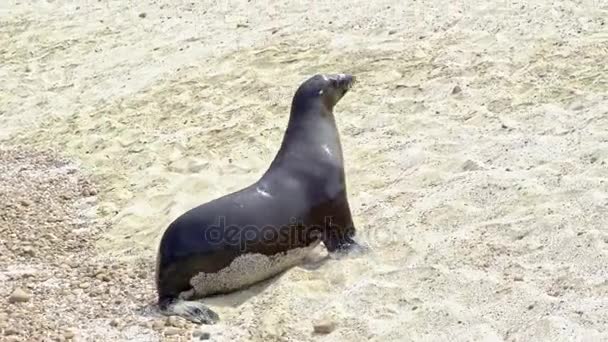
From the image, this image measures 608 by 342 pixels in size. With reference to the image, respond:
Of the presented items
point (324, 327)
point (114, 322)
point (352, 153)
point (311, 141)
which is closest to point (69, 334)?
point (114, 322)

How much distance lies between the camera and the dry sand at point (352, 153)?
17.0ft

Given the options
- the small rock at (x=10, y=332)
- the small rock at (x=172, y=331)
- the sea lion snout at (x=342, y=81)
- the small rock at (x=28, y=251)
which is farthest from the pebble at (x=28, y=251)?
the sea lion snout at (x=342, y=81)

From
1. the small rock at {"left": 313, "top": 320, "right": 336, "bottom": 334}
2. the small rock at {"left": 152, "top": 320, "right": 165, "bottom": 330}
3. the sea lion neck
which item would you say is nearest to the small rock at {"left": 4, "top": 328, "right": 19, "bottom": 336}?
the small rock at {"left": 152, "top": 320, "right": 165, "bottom": 330}

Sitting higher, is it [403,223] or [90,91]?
[403,223]

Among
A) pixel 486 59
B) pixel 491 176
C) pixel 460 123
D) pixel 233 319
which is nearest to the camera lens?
pixel 233 319

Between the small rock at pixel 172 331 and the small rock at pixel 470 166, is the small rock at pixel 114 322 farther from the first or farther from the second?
the small rock at pixel 470 166

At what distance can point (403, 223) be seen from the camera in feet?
19.6

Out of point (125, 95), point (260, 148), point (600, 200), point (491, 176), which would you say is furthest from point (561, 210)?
point (125, 95)

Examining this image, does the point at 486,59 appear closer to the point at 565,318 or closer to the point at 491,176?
the point at 491,176

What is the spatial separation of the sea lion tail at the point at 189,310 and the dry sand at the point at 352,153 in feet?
0.22

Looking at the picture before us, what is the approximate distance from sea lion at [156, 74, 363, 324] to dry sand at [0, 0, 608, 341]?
0.36ft

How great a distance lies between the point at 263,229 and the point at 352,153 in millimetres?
1586

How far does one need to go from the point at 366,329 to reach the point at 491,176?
158cm

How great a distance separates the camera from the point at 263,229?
559cm
